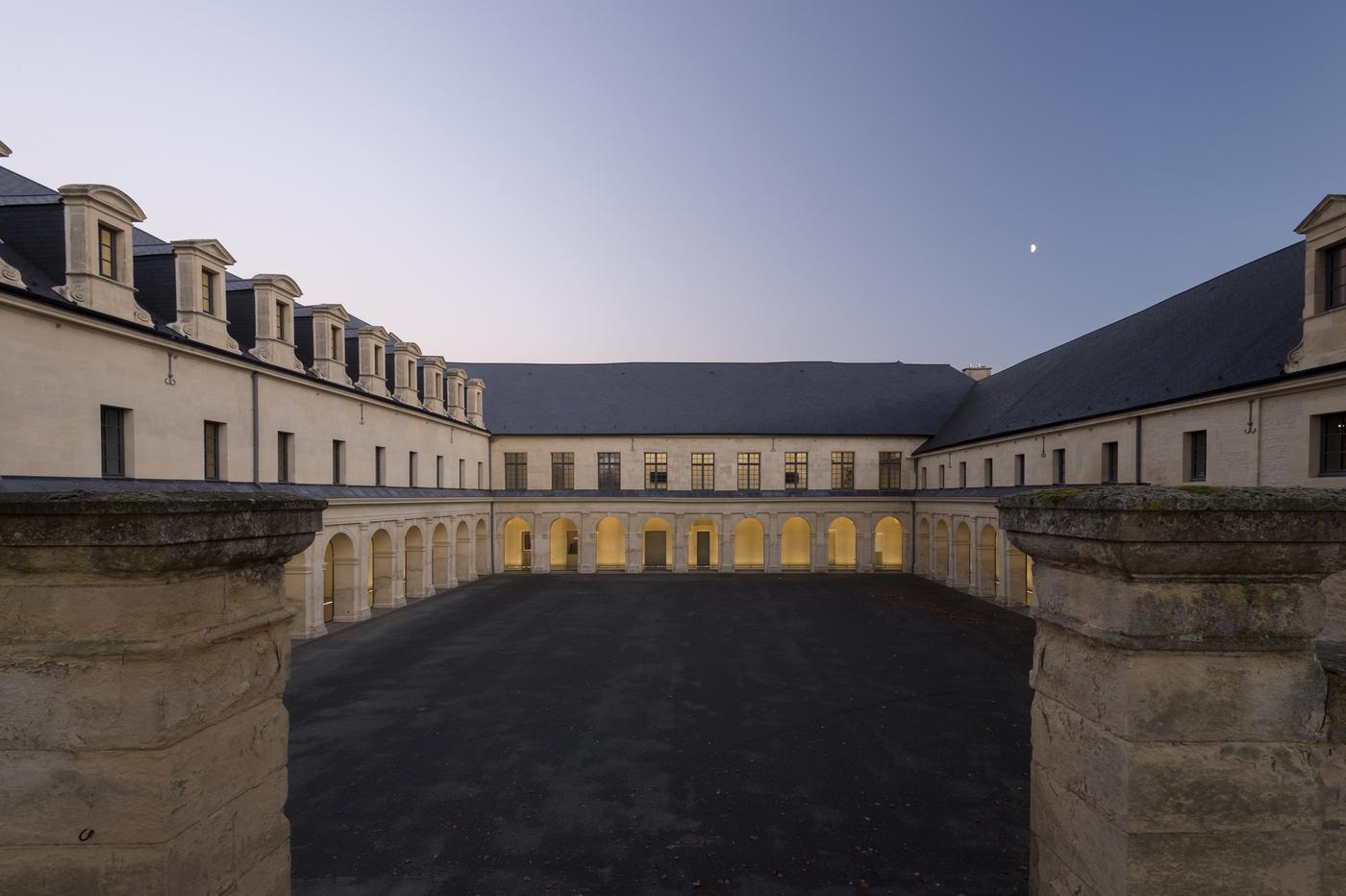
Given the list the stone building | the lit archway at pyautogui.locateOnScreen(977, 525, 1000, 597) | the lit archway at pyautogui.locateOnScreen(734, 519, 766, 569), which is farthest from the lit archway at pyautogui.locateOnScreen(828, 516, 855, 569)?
the lit archway at pyautogui.locateOnScreen(977, 525, 1000, 597)

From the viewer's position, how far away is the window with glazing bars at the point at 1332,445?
13922 millimetres

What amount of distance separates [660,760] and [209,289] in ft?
58.9

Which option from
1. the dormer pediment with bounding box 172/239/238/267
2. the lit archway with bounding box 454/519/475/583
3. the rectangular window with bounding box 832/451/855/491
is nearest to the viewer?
the dormer pediment with bounding box 172/239/238/267

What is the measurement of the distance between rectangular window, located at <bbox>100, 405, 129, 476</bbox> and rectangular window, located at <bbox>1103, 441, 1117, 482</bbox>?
97.1ft

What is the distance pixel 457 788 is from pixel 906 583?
27.3 m

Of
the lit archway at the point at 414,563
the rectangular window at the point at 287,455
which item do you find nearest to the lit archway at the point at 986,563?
the lit archway at the point at 414,563

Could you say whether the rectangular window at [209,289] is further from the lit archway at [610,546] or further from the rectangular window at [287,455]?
the lit archway at [610,546]

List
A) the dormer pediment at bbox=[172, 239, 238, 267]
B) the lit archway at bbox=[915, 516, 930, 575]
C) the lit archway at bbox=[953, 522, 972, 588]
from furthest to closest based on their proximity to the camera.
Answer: the lit archway at bbox=[915, 516, 930, 575] → the lit archway at bbox=[953, 522, 972, 588] → the dormer pediment at bbox=[172, 239, 238, 267]

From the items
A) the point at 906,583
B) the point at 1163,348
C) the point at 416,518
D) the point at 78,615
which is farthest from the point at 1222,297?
the point at 416,518

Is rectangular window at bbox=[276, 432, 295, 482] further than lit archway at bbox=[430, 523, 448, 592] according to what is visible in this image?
No

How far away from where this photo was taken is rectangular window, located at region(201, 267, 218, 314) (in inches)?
685

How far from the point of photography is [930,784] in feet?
32.7

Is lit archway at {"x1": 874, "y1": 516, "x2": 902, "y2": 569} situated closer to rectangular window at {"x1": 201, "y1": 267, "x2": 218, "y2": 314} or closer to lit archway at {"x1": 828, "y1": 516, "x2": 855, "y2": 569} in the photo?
lit archway at {"x1": 828, "y1": 516, "x2": 855, "y2": 569}

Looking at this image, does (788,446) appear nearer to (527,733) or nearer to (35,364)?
(527,733)
